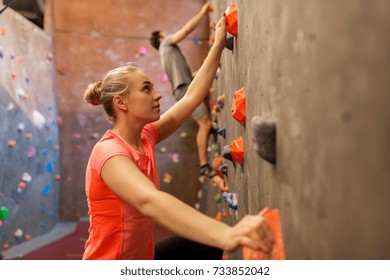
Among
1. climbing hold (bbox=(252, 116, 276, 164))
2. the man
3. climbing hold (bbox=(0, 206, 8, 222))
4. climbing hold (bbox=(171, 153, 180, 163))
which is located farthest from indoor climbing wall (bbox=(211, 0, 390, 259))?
climbing hold (bbox=(171, 153, 180, 163))

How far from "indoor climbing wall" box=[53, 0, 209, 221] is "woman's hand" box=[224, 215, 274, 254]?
135 inches

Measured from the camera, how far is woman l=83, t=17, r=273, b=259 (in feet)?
3.18

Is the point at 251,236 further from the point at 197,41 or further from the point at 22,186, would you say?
the point at 197,41

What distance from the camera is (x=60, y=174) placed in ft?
14.0

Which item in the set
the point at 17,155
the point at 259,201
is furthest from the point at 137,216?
the point at 17,155

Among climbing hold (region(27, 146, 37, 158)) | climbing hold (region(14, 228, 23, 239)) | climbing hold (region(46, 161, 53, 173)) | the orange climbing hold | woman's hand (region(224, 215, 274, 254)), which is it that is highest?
climbing hold (region(27, 146, 37, 158))

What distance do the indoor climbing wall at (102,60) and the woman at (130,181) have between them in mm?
2653

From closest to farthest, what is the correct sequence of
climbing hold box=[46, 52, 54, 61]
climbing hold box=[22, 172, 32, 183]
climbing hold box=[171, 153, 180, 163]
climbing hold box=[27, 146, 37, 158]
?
1. climbing hold box=[22, 172, 32, 183]
2. climbing hold box=[27, 146, 37, 158]
3. climbing hold box=[46, 52, 54, 61]
4. climbing hold box=[171, 153, 180, 163]

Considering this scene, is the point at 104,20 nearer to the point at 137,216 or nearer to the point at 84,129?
the point at 84,129

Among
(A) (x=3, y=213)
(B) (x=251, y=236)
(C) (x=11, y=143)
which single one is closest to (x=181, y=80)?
(C) (x=11, y=143)

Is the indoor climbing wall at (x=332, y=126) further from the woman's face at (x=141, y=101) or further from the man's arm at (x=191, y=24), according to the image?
the man's arm at (x=191, y=24)

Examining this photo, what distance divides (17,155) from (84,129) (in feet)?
3.74

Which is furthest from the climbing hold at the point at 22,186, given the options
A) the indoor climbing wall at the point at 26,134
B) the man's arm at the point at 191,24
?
the man's arm at the point at 191,24

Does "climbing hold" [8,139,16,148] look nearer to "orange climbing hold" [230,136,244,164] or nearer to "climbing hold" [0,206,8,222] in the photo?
"climbing hold" [0,206,8,222]
